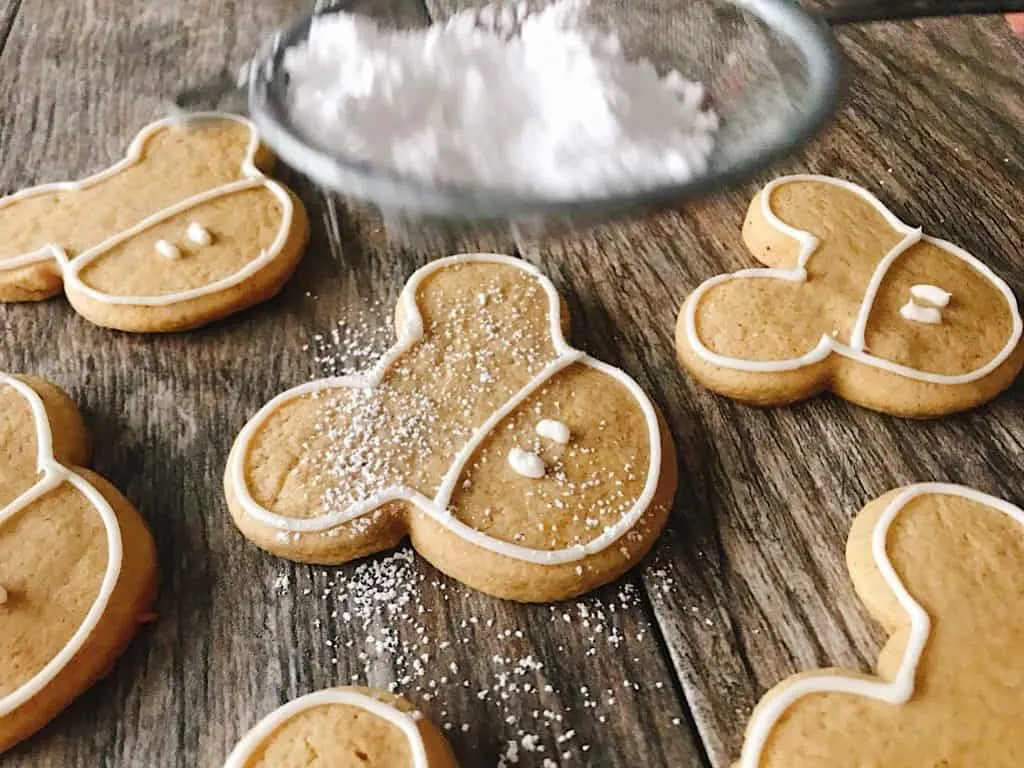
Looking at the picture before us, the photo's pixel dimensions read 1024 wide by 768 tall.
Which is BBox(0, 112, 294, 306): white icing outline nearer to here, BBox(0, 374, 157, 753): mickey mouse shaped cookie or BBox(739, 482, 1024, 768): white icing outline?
BBox(0, 374, 157, 753): mickey mouse shaped cookie

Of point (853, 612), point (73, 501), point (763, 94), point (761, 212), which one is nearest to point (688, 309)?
point (761, 212)

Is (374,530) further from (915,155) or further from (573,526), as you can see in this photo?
(915,155)

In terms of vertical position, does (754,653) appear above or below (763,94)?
below

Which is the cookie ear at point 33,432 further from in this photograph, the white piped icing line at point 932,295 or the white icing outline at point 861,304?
the white piped icing line at point 932,295

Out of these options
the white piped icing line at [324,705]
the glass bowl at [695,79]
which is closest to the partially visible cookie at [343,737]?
the white piped icing line at [324,705]

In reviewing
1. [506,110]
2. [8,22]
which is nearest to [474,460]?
[506,110]

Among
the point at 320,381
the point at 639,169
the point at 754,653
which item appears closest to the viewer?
the point at 754,653

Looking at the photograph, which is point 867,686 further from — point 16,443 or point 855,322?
point 16,443
